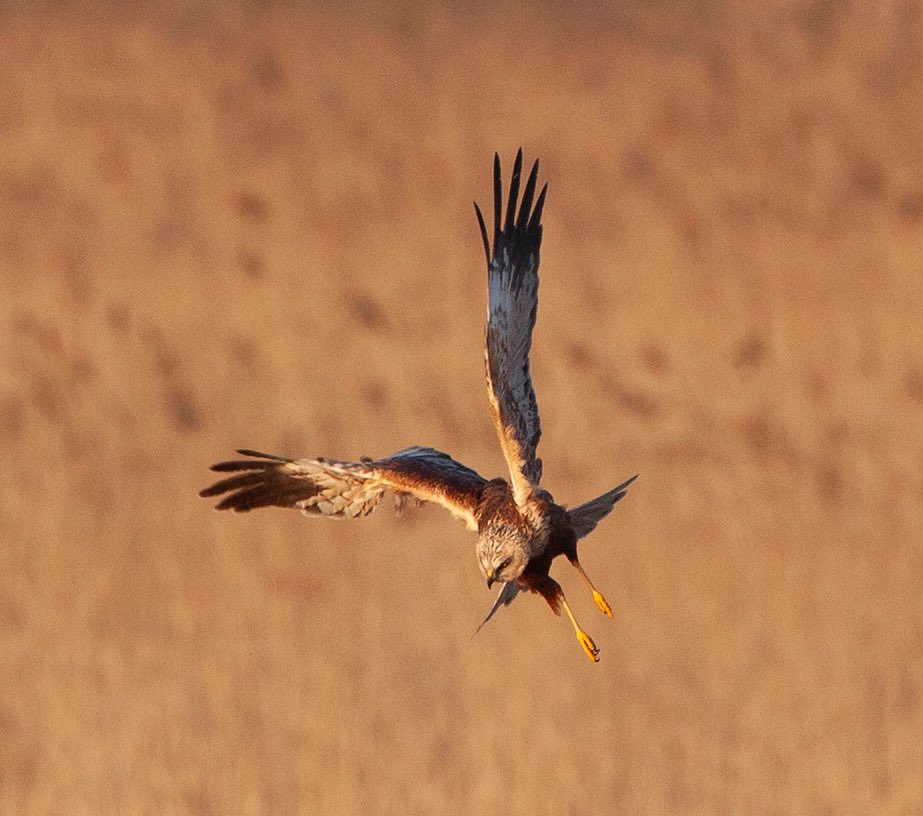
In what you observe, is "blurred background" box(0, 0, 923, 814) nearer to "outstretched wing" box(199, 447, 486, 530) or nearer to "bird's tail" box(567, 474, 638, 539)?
"outstretched wing" box(199, 447, 486, 530)

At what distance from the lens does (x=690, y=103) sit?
17.2 meters

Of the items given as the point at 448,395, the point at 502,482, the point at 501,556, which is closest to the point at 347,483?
the point at 502,482

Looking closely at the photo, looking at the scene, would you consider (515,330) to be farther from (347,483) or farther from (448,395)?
(448,395)

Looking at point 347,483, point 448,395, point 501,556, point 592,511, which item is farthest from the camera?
point 448,395

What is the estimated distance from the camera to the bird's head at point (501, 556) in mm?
7715

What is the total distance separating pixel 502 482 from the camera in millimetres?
8297

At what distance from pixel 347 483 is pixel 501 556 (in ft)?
3.13

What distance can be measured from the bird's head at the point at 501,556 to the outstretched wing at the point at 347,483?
0.70 feet

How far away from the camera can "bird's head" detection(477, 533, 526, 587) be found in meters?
7.71

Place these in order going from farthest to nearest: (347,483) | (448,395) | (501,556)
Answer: (448,395) < (347,483) < (501,556)

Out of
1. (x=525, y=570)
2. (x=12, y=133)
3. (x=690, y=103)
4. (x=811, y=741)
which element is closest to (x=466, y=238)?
(x=690, y=103)

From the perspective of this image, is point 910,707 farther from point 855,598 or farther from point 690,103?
point 690,103

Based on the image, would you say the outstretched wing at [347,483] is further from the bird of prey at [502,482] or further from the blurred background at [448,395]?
the blurred background at [448,395]

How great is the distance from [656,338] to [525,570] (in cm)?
742
